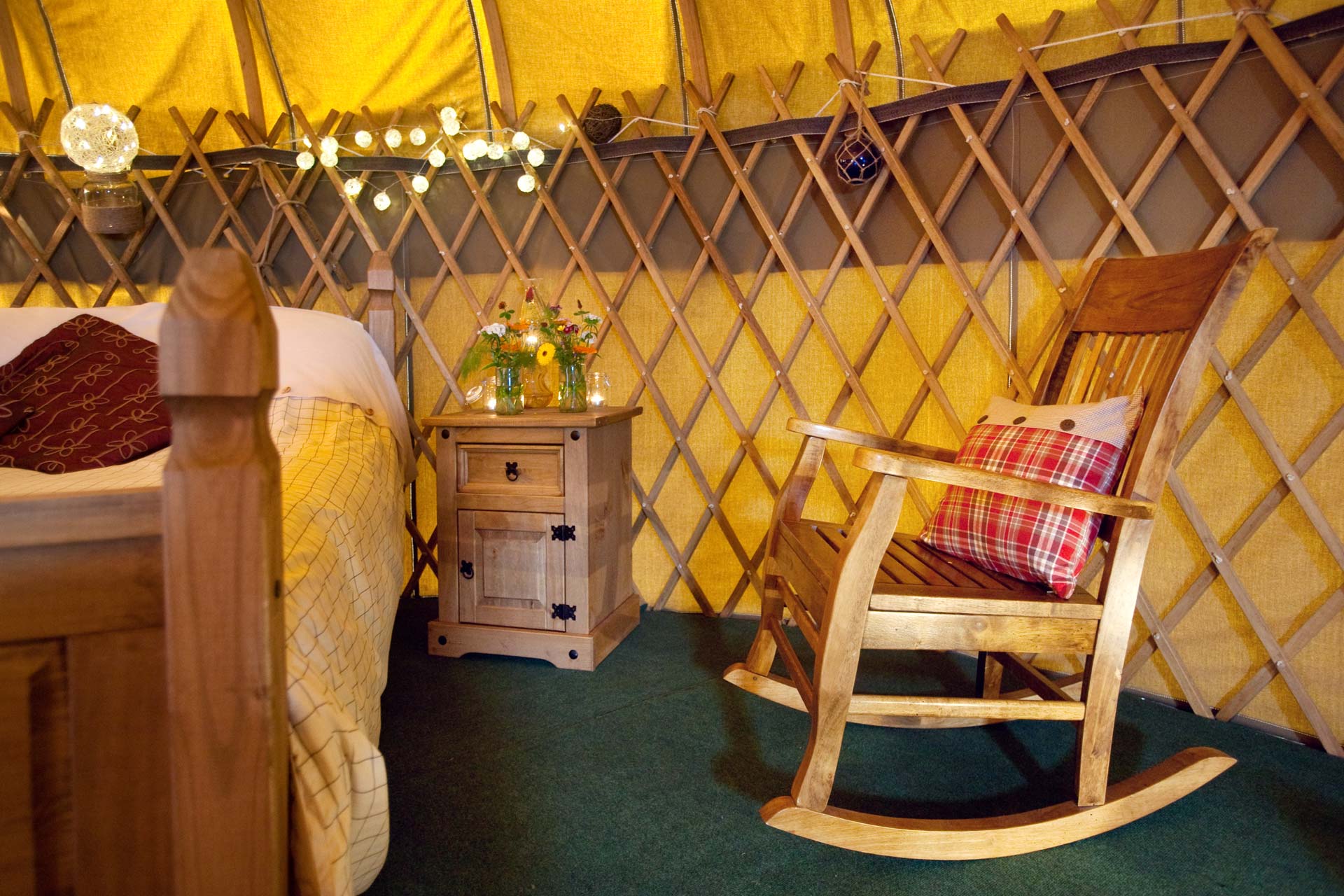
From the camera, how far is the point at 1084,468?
125cm

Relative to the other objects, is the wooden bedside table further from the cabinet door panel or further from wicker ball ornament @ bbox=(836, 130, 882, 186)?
wicker ball ornament @ bbox=(836, 130, 882, 186)

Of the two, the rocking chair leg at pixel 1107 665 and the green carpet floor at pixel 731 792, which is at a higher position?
the rocking chair leg at pixel 1107 665

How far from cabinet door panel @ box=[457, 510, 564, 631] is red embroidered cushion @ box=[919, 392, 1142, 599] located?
0.87 meters

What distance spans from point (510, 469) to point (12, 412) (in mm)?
941

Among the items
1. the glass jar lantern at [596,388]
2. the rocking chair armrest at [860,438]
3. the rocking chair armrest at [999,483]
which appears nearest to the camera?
the rocking chair armrest at [999,483]

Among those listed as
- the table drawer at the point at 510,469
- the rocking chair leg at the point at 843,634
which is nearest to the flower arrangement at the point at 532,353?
the table drawer at the point at 510,469

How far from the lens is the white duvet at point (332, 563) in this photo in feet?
2.19

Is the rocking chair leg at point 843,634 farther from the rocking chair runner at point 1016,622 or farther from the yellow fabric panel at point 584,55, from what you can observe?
the yellow fabric panel at point 584,55

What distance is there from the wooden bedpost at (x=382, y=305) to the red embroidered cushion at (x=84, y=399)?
587 mm

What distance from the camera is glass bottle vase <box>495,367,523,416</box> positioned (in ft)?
6.23

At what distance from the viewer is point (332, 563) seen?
1.00m

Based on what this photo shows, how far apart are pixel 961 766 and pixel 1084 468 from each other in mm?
576

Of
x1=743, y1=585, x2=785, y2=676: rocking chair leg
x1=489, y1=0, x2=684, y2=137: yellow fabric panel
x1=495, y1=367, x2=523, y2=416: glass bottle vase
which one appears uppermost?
x1=489, y1=0, x2=684, y2=137: yellow fabric panel

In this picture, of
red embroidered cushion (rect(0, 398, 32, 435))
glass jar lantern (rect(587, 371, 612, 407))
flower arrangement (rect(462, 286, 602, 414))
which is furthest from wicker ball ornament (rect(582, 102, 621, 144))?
red embroidered cushion (rect(0, 398, 32, 435))
